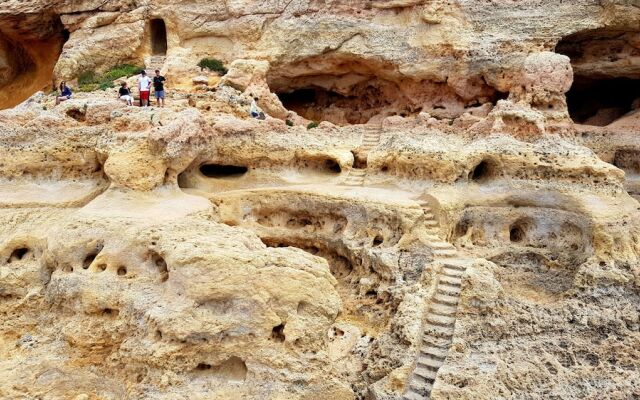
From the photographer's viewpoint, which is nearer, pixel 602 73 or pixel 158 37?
pixel 602 73

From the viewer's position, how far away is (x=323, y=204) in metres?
16.7

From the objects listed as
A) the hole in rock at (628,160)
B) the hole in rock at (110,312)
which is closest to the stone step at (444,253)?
the hole in rock at (110,312)

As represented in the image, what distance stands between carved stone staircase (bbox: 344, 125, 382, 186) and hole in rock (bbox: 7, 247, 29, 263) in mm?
10024

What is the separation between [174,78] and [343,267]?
10892 millimetres

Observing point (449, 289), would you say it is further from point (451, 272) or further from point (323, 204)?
point (323, 204)

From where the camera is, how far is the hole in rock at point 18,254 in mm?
13789

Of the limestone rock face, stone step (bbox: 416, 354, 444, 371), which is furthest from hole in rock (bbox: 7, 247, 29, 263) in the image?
stone step (bbox: 416, 354, 444, 371)

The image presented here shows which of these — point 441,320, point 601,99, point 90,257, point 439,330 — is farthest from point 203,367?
point 601,99

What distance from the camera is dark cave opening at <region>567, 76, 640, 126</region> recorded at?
24266 mm

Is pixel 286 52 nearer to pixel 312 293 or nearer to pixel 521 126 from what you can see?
pixel 521 126

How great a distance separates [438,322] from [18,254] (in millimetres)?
11052

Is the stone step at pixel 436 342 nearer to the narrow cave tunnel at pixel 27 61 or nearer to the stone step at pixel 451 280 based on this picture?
the stone step at pixel 451 280

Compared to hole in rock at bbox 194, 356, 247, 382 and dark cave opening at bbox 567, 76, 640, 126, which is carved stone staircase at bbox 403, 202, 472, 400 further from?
dark cave opening at bbox 567, 76, 640, 126

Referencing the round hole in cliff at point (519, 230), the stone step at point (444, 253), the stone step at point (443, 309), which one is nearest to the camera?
the stone step at point (443, 309)
